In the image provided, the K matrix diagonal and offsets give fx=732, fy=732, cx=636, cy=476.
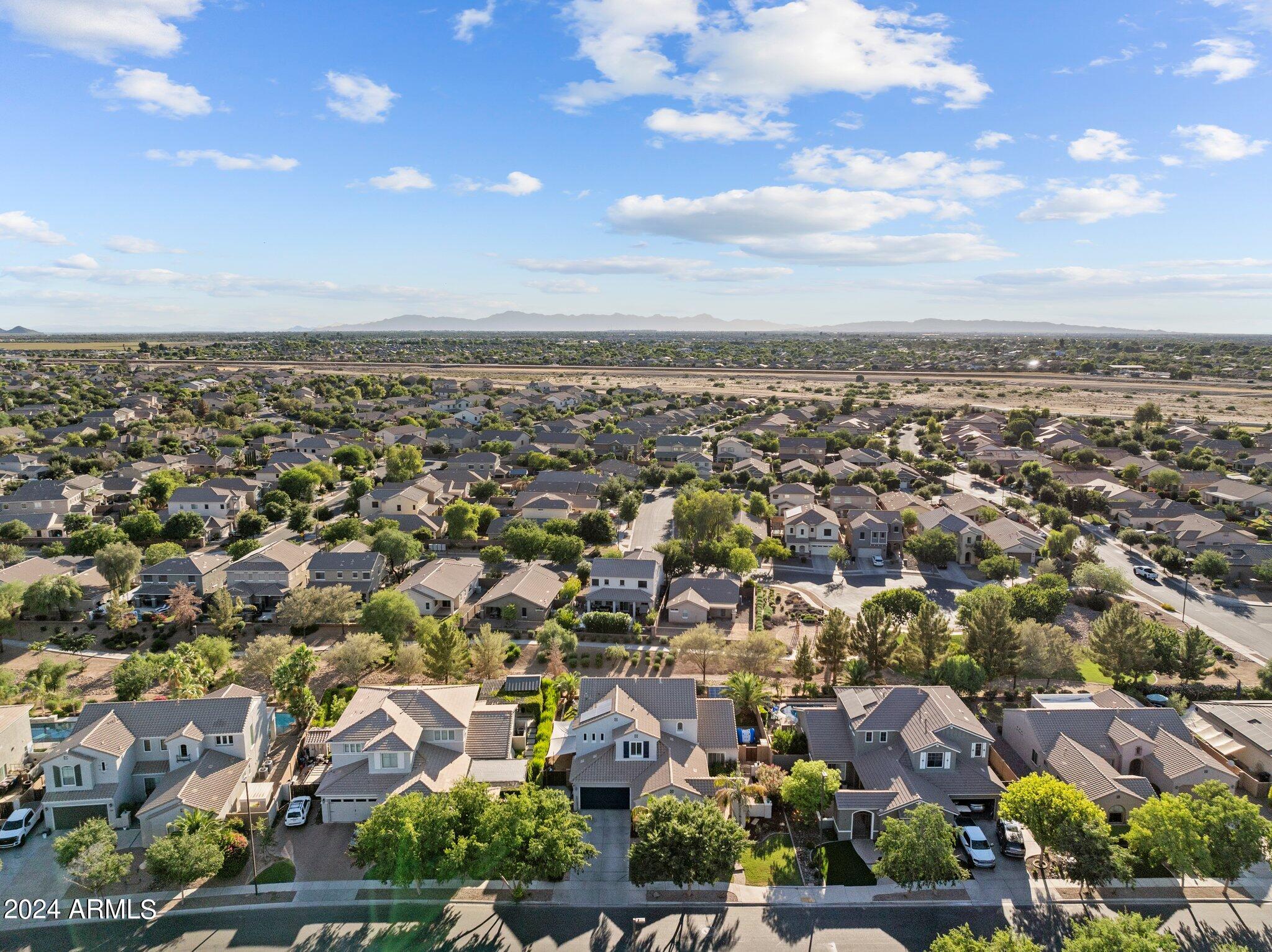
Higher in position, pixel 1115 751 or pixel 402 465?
pixel 402 465

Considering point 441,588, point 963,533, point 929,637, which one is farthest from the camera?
point 963,533

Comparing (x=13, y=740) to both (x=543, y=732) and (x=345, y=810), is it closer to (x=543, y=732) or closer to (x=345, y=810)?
(x=345, y=810)

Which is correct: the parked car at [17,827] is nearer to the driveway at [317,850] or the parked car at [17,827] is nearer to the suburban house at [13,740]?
the suburban house at [13,740]

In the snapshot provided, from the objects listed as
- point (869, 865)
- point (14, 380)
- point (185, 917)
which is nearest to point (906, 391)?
point (869, 865)

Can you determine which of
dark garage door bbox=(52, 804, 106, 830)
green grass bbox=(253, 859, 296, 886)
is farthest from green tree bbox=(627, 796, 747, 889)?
dark garage door bbox=(52, 804, 106, 830)

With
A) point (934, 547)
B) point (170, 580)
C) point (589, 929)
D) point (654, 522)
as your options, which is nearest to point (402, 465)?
point (654, 522)

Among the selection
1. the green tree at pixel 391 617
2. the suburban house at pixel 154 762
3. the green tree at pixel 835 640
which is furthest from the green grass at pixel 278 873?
the green tree at pixel 835 640
